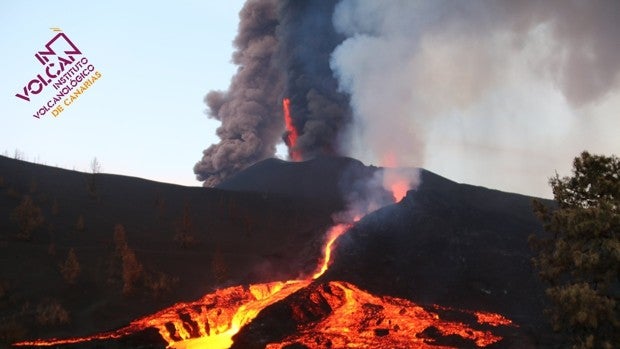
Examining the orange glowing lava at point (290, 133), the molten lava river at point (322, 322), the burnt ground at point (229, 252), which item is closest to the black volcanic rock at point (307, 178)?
the orange glowing lava at point (290, 133)

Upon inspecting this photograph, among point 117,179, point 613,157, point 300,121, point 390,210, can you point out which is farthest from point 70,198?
point 613,157

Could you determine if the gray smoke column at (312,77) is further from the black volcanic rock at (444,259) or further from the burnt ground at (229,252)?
the black volcanic rock at (444,259)

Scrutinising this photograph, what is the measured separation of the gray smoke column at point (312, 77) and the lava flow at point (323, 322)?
63543 mm

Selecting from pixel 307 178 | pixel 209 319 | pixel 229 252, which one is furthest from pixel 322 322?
pixel 307 178

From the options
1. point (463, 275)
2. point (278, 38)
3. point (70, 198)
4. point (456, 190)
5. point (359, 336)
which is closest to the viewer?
point (359, 336)

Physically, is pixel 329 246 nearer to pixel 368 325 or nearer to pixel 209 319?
pixel 209 319

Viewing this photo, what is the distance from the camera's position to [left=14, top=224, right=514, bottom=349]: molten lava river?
24.7 metres

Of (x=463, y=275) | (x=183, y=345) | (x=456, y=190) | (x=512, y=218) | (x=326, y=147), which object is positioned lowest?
(x=183, y=345)

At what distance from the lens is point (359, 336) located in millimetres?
24766

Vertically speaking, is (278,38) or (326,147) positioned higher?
(278,38)

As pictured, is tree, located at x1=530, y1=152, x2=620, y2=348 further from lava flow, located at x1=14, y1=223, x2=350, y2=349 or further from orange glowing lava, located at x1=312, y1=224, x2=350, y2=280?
orange glowing lava, located at x1=312, y1=224, x2=350, y2=280

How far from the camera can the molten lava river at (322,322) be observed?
24.7m

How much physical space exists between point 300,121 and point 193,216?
1493 inches

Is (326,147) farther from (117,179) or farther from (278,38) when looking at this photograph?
(117,179)
